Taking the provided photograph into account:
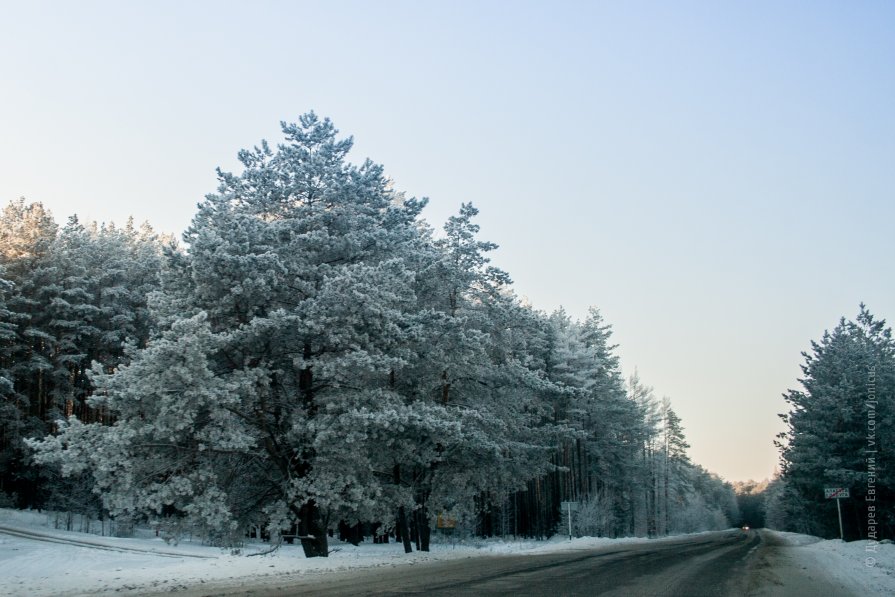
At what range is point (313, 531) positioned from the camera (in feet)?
73.2

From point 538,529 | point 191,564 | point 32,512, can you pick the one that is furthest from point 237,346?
point 538,529

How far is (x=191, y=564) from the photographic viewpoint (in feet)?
59.9

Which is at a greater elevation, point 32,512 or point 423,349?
point 423,349

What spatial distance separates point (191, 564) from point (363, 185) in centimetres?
1266

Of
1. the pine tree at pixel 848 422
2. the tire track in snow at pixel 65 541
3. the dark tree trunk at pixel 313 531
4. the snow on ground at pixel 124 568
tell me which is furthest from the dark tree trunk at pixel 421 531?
the pine tree at pixel 848 422

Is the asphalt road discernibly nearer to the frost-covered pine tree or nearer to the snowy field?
the snowy field

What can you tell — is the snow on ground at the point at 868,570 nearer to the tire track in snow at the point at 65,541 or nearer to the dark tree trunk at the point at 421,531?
the dark tree trunk at the point at 421,531

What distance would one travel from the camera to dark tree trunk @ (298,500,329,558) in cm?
2223

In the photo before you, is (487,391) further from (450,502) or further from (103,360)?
(103,360)

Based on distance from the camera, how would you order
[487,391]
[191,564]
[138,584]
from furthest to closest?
[487,391]
[191,564]
[138,584]

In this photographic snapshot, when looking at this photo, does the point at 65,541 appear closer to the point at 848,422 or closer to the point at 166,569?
the point at 166,569

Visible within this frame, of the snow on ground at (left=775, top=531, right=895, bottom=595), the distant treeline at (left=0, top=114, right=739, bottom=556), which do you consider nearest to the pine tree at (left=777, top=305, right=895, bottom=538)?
the snow on ground at (left=775, top=531, right=895, bottom=595)

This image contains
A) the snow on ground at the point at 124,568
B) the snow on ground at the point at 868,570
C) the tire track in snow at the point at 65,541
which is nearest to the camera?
the snow on ground at the point at 124,568

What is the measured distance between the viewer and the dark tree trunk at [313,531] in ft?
72.9
